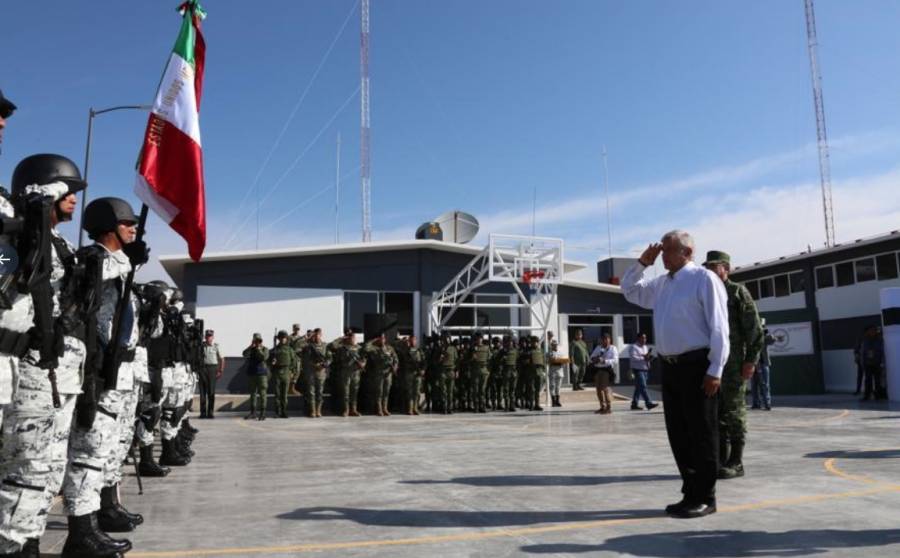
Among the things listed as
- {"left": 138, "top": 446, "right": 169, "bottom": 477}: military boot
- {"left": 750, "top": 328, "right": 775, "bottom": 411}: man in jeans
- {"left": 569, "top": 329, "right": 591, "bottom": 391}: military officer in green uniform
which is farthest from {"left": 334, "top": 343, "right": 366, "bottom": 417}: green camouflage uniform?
{"left": 138, "top": 446, "right": 169, "bottom": 477}: military boot

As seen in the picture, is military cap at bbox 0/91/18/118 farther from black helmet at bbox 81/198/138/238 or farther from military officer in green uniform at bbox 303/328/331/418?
military officer in green uniform at bbox 303/328/331/418

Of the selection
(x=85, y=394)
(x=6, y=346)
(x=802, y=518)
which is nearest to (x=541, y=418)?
(x=802, y=518)

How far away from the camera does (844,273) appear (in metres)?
21.9

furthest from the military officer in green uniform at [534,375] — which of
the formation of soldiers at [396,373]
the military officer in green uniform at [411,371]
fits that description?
the military officer in green uniform at [411,371]

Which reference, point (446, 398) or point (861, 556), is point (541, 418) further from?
point (861, 556)

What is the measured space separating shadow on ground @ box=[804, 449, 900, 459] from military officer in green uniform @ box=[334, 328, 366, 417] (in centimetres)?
1015

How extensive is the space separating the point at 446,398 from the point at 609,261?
19821mm

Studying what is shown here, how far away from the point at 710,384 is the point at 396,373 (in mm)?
12359

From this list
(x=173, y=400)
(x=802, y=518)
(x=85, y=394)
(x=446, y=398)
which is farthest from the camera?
(x=446, y=398)

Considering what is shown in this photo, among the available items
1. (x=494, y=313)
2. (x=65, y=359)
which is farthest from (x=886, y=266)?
(x=65, y=359)

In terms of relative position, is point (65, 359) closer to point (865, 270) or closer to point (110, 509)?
point (110, 509)

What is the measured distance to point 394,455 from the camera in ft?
25.5

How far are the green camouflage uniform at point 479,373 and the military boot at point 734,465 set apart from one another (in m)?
11.0

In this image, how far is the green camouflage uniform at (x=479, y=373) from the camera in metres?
16.7
